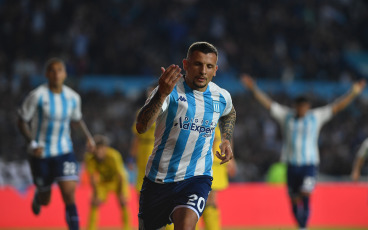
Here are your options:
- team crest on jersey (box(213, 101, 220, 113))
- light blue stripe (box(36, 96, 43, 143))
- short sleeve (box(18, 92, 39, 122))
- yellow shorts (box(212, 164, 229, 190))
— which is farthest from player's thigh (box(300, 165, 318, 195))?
team crest on jersey (box(213, 101, 220, 113))

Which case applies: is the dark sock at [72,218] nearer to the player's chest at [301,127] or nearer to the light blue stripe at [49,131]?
the light blue stripe at [49,131]

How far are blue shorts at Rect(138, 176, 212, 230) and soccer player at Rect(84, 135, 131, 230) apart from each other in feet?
16.6

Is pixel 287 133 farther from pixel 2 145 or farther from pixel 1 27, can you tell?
pixel 1 27

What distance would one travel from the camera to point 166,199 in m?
4.48

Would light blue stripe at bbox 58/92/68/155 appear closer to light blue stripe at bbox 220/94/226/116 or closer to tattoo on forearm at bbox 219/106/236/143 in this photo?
tattoo on forearm at bbox 219/106/236/143

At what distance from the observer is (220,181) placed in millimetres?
7035

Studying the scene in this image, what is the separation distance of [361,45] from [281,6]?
315 centimetres

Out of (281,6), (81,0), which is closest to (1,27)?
(81,0)

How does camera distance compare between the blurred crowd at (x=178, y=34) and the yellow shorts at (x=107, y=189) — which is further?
the blurred crowd at (x=178, y=34)

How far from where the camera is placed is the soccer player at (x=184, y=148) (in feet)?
14.5

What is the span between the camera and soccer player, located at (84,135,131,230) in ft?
31.4

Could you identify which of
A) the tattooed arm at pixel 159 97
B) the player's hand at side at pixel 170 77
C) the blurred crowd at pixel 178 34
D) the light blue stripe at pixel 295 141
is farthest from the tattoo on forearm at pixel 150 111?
the blurred crowd at pixel 178 34

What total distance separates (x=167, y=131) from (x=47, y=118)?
10.3ft

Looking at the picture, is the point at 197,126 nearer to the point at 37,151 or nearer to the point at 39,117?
the point at 37,151
